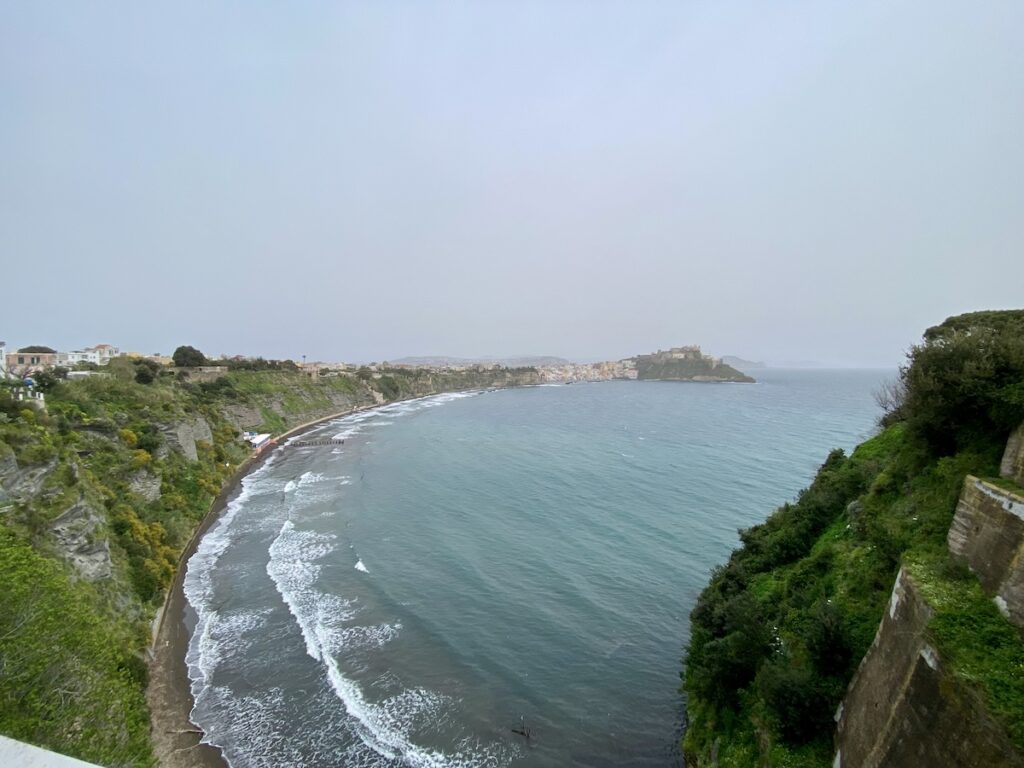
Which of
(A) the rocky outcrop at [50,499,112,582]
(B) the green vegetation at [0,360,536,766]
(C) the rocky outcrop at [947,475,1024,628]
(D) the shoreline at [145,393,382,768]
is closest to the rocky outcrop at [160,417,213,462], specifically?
(B) the green vegetation at [0,360,536,766]

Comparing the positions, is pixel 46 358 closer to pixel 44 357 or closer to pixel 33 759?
pixel 44 357

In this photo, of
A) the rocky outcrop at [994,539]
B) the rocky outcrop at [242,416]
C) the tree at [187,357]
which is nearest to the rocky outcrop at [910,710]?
the rocky outcrop at [994,539]

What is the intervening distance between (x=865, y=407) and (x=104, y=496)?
129807 mm

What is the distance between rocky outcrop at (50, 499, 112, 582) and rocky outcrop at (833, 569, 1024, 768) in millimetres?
25052

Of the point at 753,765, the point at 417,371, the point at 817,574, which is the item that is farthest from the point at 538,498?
the point at 417,371

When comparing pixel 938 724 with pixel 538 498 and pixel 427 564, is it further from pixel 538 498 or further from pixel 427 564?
pixel 538 498

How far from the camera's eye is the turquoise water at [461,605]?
16953 millimetres

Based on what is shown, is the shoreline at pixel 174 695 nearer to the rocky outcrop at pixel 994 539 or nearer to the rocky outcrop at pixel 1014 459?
the rocky outcrop at pixel 994 539

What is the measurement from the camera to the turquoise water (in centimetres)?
1695

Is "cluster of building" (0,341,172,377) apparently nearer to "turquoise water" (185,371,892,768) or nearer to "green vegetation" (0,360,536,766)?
"green vegetation" (0,360,536,766)

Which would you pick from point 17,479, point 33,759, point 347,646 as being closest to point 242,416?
point 17,479

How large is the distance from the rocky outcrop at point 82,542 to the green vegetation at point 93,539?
0.05m

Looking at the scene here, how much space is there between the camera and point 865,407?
112062 millimetres

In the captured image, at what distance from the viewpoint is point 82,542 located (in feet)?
66.8
